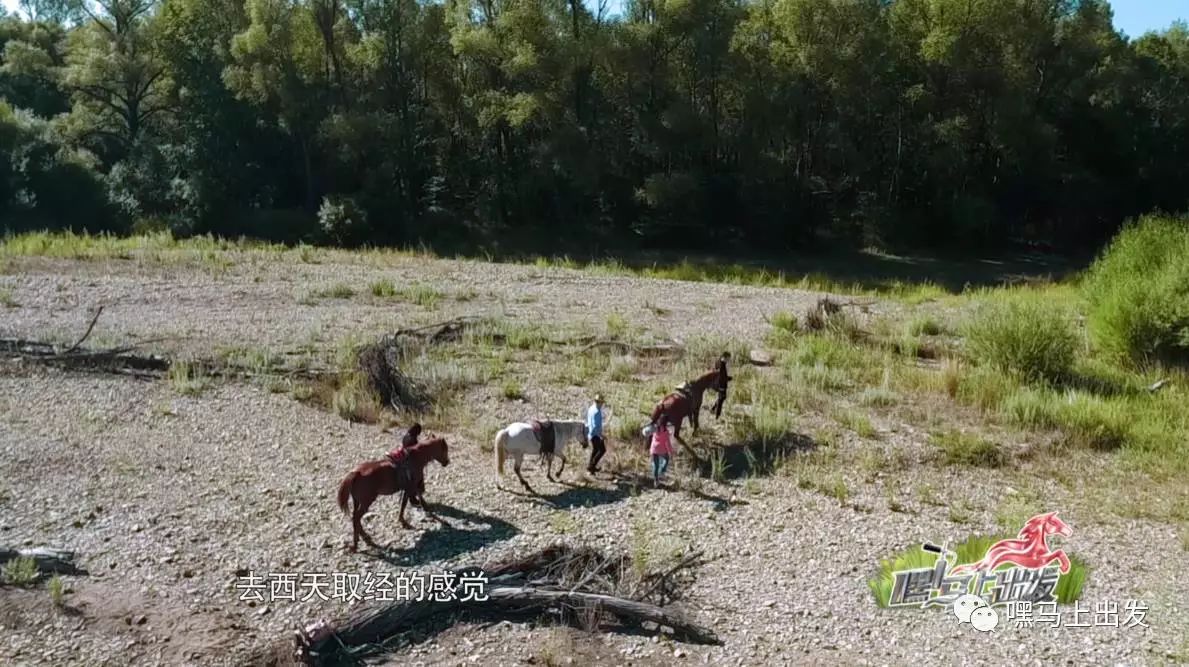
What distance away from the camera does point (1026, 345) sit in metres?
14.8

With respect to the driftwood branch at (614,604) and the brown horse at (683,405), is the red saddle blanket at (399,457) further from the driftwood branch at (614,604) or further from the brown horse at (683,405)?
the brown horse at (683,405)

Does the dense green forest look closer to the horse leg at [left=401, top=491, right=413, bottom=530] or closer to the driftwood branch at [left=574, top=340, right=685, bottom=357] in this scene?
the driftwood branch at [left=574, top=340, right=685, bottom=357]

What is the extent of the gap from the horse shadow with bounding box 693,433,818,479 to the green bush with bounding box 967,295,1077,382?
4813mm

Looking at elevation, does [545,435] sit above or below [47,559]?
above

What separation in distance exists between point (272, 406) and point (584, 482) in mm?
4723

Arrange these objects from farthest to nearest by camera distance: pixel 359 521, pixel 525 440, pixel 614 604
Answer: pixel 525 440 → pixel 359 521 → pixel 614 604

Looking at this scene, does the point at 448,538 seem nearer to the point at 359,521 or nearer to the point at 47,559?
the point at 359,521

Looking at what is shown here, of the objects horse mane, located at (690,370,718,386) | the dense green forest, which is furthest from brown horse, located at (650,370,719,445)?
the dense green forest

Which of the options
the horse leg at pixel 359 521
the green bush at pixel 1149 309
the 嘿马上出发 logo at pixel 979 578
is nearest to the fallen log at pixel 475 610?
the horse leg at pixel 359 521

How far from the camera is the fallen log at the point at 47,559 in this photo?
26.6ft

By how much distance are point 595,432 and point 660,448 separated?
0.69m

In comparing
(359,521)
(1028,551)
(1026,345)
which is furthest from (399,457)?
(1026,345)

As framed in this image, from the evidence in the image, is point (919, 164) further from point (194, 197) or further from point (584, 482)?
point (584, 482)

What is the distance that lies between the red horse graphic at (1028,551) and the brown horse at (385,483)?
15.5 feet
